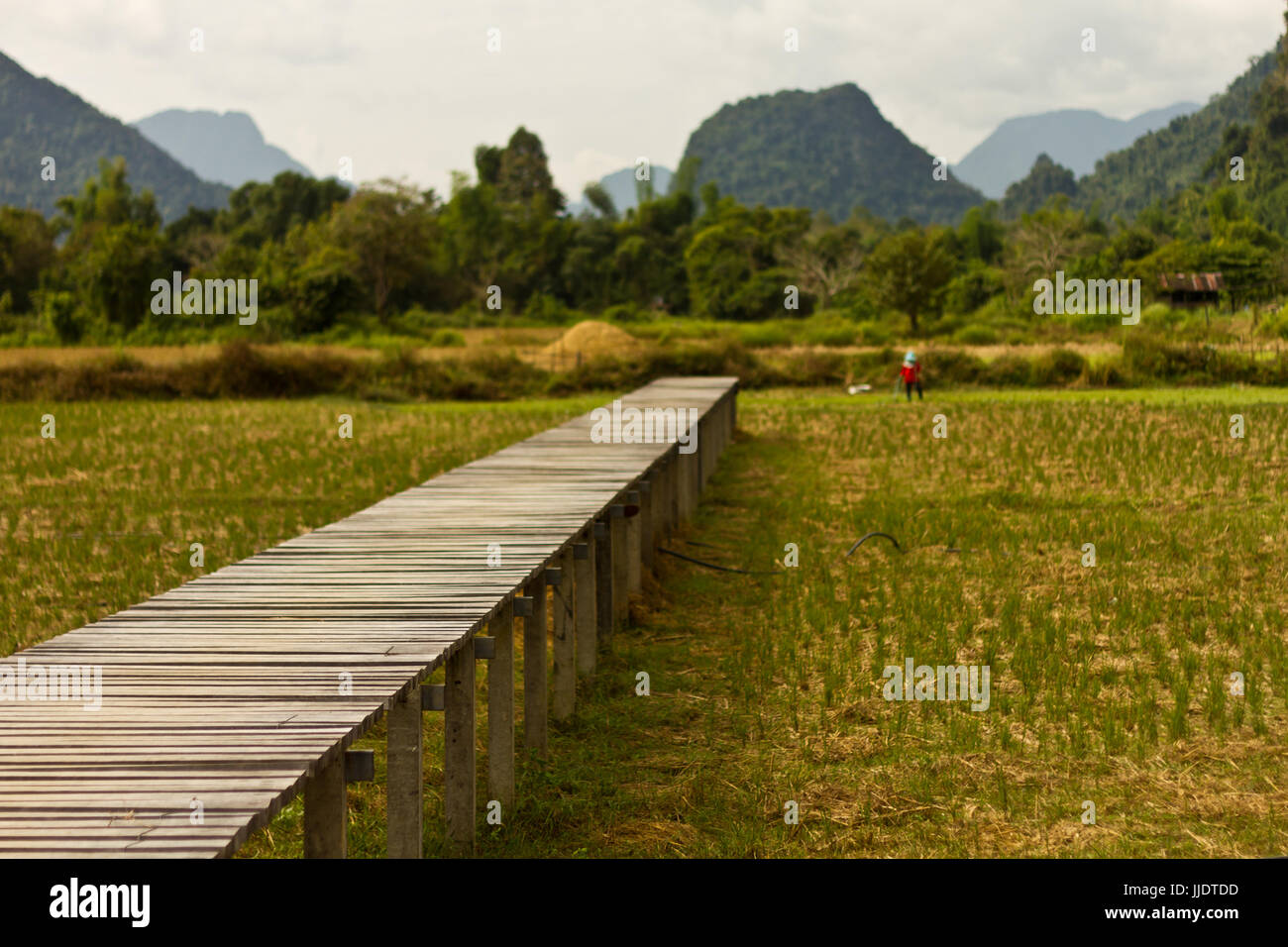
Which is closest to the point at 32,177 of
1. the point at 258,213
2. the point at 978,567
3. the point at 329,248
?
the point at 258,213

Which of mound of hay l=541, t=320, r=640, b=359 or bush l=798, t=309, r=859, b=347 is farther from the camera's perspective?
bush l=798, t=309, r=859, b=347

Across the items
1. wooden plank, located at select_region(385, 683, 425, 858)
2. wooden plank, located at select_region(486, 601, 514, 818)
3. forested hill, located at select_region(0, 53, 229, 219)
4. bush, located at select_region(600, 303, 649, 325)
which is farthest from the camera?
forested hill, located at select_region(0, 53, 229, 219)

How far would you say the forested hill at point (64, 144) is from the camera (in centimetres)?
15738

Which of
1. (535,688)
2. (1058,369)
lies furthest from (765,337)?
(535,688)

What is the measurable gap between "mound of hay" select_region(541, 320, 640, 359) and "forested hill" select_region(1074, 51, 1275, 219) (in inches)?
3540

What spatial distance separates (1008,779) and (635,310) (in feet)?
196

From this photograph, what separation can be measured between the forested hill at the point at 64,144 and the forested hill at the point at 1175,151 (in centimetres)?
10855

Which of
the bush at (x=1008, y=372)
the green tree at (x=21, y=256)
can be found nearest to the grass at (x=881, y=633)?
the bush at (x=1008, y=372)

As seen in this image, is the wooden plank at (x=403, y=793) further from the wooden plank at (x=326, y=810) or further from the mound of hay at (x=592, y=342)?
the mound of hay at (x=592, y=342)

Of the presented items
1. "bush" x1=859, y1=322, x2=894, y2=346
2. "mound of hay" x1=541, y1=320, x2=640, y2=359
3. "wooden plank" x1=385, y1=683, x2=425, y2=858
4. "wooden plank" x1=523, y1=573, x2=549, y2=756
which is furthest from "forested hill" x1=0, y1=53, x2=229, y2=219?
"wooden plank" x1=385, y1=683, x2=425, y2=858

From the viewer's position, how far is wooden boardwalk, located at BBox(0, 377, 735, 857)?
3.41 meters

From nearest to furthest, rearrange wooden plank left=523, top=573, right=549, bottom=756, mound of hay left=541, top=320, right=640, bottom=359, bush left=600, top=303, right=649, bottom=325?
wooden plank left=523, top=573, right=549, bottom=756
mound of hay left=541, top=320, right=640, bottom=359
bush left=600, top=303, right=649, bottom=325

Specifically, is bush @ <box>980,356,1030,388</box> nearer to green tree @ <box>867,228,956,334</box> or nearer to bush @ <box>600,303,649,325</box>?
green tree @ <box>867,228,956,334</box>

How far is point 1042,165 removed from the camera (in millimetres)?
157625
